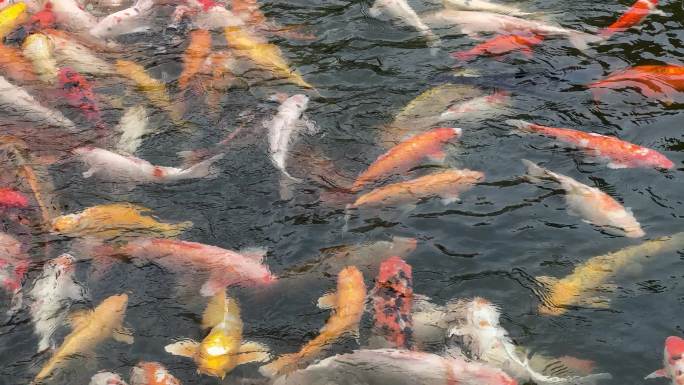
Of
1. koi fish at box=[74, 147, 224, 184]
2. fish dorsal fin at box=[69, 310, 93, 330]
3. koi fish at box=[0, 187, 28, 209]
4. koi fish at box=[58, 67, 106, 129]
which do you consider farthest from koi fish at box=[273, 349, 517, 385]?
koi fish at box=[58, 67, 106, 129]

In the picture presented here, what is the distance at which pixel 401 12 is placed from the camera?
9.54 metres

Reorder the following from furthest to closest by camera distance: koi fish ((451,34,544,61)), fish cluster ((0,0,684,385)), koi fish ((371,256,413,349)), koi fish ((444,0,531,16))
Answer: koi fish ((444,0,531,16)), koi fish ((451,34,544,61)), koi fish ((371,256,413,349)), fish cluster ((0,0,684,385))

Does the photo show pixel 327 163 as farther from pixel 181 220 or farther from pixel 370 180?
pixel 181 220

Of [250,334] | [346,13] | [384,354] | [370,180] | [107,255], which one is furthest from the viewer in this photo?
[346,13]

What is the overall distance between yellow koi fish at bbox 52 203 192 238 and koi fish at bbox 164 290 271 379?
1.20 metres

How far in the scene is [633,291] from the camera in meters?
5.85

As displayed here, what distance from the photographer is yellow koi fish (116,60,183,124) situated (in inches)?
316

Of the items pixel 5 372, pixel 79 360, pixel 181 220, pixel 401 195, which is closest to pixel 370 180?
pixel 401 195

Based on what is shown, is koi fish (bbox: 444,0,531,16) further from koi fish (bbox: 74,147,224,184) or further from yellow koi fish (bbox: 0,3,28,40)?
yellow koi fish (bbox: 0,3,28,40)

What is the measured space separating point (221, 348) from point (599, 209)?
3.65m

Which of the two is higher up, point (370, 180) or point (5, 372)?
point (370, 180)

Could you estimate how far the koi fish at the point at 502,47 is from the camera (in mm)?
8500

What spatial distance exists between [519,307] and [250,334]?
224 cm

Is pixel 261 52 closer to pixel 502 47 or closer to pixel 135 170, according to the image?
pixel 135 170
